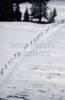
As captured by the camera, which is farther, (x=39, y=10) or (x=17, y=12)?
(x=39, y=10)

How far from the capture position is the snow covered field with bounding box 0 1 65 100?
10680mm

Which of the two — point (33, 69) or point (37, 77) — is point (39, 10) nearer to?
point (33, 69)

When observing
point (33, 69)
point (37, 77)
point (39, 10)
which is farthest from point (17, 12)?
point (37, 77)

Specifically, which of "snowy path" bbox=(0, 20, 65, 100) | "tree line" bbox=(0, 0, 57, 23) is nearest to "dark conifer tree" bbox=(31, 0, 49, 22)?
"tree line" bbox=(0, 0, 57, 23)

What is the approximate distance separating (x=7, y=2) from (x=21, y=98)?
27.9m

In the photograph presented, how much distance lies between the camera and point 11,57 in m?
15.6

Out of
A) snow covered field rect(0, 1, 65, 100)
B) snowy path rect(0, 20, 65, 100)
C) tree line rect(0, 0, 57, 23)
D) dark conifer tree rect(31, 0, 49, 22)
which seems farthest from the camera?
dark conifer tree rect(31, 0, 49, 22)

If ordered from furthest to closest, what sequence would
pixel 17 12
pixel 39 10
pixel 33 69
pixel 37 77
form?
pixel 39 10, pixel 17 12, pixel 33 69, pixel 37 77

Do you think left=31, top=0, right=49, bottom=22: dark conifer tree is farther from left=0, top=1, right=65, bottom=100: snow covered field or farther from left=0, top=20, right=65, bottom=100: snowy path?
left=0, top=20, right=65, bottom=100: snowy path

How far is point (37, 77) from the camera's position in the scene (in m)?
12.6

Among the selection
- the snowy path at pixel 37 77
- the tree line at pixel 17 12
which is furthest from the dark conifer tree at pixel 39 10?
the snowy path at pixel 37 77

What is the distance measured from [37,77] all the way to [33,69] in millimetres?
1235

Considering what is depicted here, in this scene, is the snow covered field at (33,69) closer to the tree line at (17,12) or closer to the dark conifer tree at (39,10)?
the tree line at (17,12)

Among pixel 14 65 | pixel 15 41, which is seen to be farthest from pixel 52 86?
pixel 15 41
